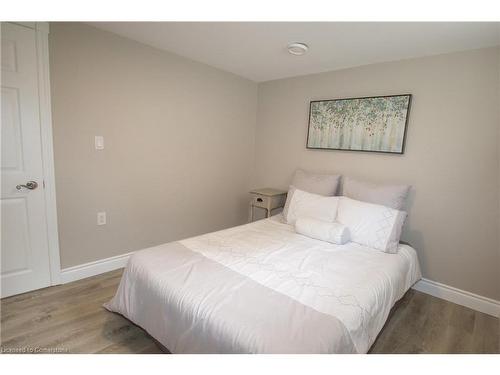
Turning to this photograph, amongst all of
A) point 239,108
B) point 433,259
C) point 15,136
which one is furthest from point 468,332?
point 15,136

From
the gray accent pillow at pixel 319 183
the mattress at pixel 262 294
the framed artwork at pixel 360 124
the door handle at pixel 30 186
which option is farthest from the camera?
the gray accent pillow at pixel 319 183

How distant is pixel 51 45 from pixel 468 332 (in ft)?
12.0

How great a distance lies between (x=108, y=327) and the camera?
1726mm

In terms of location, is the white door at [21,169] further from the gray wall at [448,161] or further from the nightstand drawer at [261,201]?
the gray wall at [448,161]

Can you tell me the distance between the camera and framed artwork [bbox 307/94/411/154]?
2.44 meters

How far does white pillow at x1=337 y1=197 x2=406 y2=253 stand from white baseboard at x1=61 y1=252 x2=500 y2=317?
756mm

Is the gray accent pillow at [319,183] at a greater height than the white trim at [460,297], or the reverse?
the gray accent pillow at [319,183]

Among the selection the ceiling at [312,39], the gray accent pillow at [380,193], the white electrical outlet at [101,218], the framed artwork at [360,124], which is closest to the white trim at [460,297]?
the gray accent pillow at [380,193]

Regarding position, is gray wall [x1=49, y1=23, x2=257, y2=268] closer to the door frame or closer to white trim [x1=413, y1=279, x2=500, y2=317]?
the door frame

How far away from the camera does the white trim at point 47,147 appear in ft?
6.26

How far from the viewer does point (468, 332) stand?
6.12 feet

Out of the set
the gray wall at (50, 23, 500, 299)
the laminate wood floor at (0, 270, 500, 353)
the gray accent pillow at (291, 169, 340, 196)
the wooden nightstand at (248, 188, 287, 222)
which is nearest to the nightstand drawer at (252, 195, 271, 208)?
the wooden nightstand at (248, 188, 287, 222)

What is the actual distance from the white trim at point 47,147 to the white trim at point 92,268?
57mm

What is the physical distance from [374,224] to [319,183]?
753 millimetres
